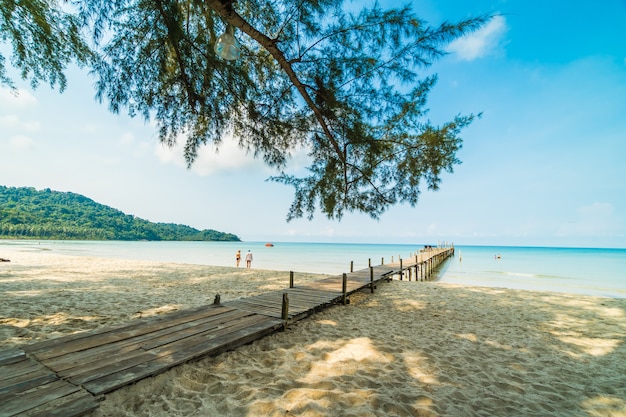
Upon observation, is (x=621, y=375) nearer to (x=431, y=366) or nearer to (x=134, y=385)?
(x=431, y=366)

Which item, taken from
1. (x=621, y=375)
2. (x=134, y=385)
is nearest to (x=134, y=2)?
(x=134, y=385)

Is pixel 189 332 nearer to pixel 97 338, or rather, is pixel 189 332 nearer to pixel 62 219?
pixel 97 338

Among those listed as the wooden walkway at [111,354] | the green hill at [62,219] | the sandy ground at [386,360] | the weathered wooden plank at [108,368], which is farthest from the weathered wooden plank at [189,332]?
the green hill at [62,219]

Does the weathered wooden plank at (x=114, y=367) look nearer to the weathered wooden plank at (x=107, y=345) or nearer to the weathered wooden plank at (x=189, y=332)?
the weathered wooden plank at (x=189, y=332)

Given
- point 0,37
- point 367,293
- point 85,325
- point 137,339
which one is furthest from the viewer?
point 367,293

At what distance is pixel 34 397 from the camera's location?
6.74 feet

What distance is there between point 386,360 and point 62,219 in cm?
10508

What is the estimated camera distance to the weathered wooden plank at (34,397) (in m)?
1.90

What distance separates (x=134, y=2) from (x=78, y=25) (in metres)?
0.83

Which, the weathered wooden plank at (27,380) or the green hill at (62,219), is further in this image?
the green hill at (62,219)

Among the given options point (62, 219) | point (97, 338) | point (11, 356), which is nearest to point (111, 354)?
point (97, 338)

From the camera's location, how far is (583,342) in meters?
4.68

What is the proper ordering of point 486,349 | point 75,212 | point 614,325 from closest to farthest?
point 486,349 < point 614,325 < point 75,212

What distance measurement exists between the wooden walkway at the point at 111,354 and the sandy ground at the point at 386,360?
18 cm
